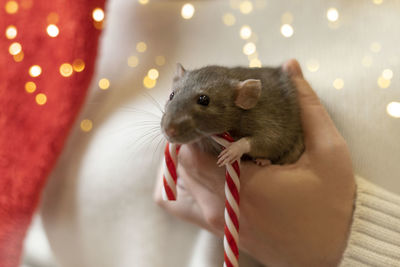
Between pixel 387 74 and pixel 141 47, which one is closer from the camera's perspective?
pixel 387 74

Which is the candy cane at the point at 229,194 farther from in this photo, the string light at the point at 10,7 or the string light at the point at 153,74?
the string light at the point at 10,7

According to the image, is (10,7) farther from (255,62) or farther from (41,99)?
(255,62)

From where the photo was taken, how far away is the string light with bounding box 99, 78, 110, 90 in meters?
1.29

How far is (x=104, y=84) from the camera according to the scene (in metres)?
1.30

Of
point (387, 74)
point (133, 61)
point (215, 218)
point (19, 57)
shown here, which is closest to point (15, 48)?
point (19, 57)

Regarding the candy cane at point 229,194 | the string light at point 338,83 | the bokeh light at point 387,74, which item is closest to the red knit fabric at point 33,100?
the candy cane at point 229,194

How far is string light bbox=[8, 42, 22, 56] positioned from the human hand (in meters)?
0.62

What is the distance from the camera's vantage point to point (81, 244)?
118cm

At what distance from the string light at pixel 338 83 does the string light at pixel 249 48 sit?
28 centimetres

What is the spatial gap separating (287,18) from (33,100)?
2.55ft

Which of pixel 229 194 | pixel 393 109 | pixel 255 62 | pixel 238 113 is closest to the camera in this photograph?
pixel 229 194

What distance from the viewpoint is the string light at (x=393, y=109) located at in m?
0.89

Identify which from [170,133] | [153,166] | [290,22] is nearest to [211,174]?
[170,133]

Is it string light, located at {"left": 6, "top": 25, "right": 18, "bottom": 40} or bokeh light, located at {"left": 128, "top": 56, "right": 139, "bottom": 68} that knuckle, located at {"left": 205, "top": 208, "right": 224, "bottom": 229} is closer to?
bokeh light, located at {"left": 128, "top": 56, "right": 139, "bottom": 68}
